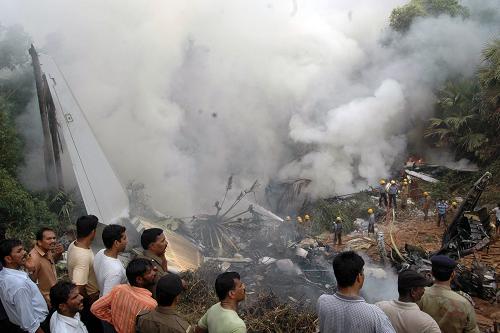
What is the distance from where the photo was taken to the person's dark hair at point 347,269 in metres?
2.56

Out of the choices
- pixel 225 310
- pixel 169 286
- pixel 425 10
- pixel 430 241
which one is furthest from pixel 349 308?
pixel 425 10

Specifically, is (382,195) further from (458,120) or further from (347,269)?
(347,269)

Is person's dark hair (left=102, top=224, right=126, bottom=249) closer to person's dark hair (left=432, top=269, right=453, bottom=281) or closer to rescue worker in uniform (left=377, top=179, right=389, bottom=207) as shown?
person's dark hair (left=432, top=269, right=453, bottom=281)

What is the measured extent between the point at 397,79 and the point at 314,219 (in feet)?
23.7

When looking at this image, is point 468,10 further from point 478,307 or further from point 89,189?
point 89,189

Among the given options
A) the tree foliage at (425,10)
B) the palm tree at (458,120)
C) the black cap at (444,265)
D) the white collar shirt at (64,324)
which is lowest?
the white collar shirt at (64,324)

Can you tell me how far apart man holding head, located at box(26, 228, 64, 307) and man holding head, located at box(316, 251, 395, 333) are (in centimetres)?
248

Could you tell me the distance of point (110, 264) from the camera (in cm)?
351

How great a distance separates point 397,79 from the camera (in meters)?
16.4

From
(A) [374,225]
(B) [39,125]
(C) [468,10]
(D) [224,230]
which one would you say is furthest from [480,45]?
(B) [39,125]

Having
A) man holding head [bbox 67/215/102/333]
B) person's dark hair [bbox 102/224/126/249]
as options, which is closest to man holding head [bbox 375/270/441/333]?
person's dark hair [bbox 102/224/126/249]

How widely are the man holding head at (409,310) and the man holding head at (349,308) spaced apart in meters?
0.28

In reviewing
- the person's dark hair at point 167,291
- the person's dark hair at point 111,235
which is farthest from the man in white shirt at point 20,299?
the person's dark hair at point 167,291

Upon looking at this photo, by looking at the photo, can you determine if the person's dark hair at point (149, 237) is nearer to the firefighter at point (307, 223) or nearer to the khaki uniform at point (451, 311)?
the khaki uniform at point (451, 311)
